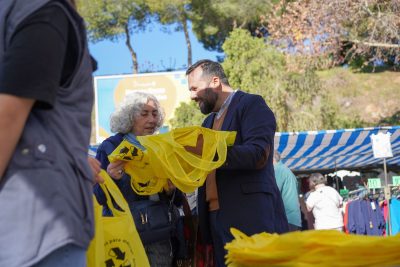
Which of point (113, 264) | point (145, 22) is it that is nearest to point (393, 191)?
point (113, 264)

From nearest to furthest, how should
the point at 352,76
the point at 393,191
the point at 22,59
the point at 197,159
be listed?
the point at 22,59 < the point at 197,159 < the point at 393,191 < the point at 352,76

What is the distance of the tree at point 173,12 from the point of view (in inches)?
1396

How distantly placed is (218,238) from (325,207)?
7.97m

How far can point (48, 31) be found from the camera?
5.11 ft

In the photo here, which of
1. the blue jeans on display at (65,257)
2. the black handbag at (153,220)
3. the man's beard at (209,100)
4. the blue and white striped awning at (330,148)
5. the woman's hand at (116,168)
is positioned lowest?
the blue jeans on display at (65,257)

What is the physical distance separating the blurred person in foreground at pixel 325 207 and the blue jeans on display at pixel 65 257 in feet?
32.3

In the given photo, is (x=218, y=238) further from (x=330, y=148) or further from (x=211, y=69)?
(x=330, y=148)

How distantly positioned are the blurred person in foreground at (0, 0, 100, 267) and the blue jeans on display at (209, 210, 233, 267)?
6.16 ft

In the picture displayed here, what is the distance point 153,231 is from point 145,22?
37.0m

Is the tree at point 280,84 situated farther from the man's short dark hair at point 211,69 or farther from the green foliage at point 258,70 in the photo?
the man's short dark hair at point 211,69

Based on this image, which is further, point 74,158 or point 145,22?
point 145,22

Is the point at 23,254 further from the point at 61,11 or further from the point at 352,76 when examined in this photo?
the point at 352,76

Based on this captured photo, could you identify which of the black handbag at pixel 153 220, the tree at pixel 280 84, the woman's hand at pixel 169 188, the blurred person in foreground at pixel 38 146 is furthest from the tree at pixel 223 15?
the blurred person in foreground at pixel 38 146

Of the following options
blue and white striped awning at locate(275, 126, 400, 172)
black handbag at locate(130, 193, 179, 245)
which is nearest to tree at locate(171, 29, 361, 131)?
blue and white striped awning at locate(275, 126, 400, 172)
